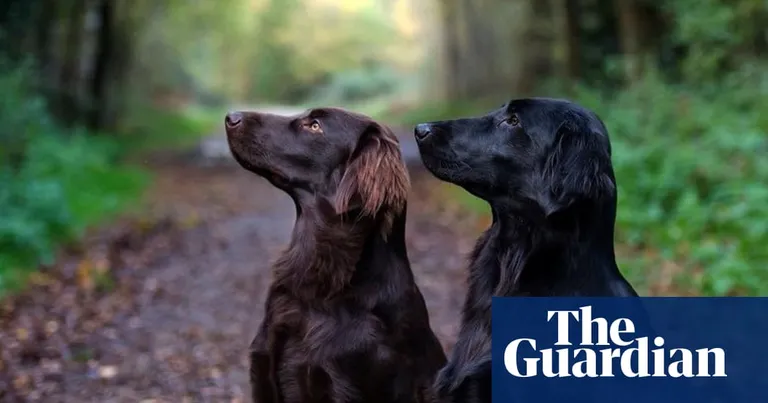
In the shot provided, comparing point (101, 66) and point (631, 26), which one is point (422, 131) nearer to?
point (631, 26)

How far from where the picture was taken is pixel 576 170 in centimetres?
319

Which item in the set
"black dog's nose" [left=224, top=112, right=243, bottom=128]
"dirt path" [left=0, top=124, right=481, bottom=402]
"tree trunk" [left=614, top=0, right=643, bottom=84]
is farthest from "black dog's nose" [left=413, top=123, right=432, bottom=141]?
"tree trunk" [left=614, top=0, right=643, bottom=84]

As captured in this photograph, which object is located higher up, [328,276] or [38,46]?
[38,46]

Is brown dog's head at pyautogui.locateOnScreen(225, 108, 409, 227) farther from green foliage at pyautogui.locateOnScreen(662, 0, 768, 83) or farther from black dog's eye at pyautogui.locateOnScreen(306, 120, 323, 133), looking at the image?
green foliage at pyautogui.locateOnScreen(662, 0, 768, 83)

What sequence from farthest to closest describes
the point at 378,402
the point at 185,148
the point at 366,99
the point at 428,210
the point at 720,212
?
the point at 366,99, the point at 185,148, the point at 428,210, the point at 720,212, the point at 378,402

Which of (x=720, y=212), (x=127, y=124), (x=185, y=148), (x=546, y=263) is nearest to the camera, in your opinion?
(x=546, y=263)

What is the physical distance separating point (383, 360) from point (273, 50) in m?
49.7

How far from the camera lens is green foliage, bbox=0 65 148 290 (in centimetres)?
792

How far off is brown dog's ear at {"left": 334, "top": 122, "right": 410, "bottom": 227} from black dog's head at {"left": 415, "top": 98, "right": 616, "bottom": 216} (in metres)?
0.22

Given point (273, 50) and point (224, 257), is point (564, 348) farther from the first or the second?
point (273, 50)

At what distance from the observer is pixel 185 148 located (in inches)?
920

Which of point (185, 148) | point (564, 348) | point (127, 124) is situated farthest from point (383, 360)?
point (127, 124)

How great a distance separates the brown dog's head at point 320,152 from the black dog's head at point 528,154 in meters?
0.27

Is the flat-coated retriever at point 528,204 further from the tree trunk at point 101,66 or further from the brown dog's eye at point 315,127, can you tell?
the tree trunk at point 101,66
